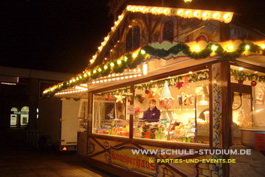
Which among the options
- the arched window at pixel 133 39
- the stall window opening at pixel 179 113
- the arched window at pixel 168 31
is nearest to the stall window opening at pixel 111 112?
the stall window opening at pixel 179 113

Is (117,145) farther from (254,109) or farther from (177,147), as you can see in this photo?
(254,109)

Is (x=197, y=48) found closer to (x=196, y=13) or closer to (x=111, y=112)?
(x=196, y=13)

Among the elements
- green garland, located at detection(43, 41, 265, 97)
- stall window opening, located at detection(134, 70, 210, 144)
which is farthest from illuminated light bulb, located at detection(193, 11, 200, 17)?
stall window opening, located at detection(134, 70, 210, 144)

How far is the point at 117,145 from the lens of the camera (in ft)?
26.3

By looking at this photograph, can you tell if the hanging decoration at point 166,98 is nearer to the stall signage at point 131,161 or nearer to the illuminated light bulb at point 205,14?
the stall signage at point 131,161

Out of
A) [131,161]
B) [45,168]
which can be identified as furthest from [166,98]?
A: [45,168]

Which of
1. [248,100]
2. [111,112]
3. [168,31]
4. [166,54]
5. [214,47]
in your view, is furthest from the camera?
[111,112]

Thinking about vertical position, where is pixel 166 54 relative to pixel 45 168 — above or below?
above

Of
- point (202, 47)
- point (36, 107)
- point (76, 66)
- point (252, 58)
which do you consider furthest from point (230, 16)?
point (76, 66)

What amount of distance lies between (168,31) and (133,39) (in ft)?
5.61

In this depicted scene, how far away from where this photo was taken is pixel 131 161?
7277mm

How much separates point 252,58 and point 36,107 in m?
14.9

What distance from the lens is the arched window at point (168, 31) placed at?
6.15m

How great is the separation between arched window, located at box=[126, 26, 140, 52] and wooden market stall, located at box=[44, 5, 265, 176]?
0.10ft
